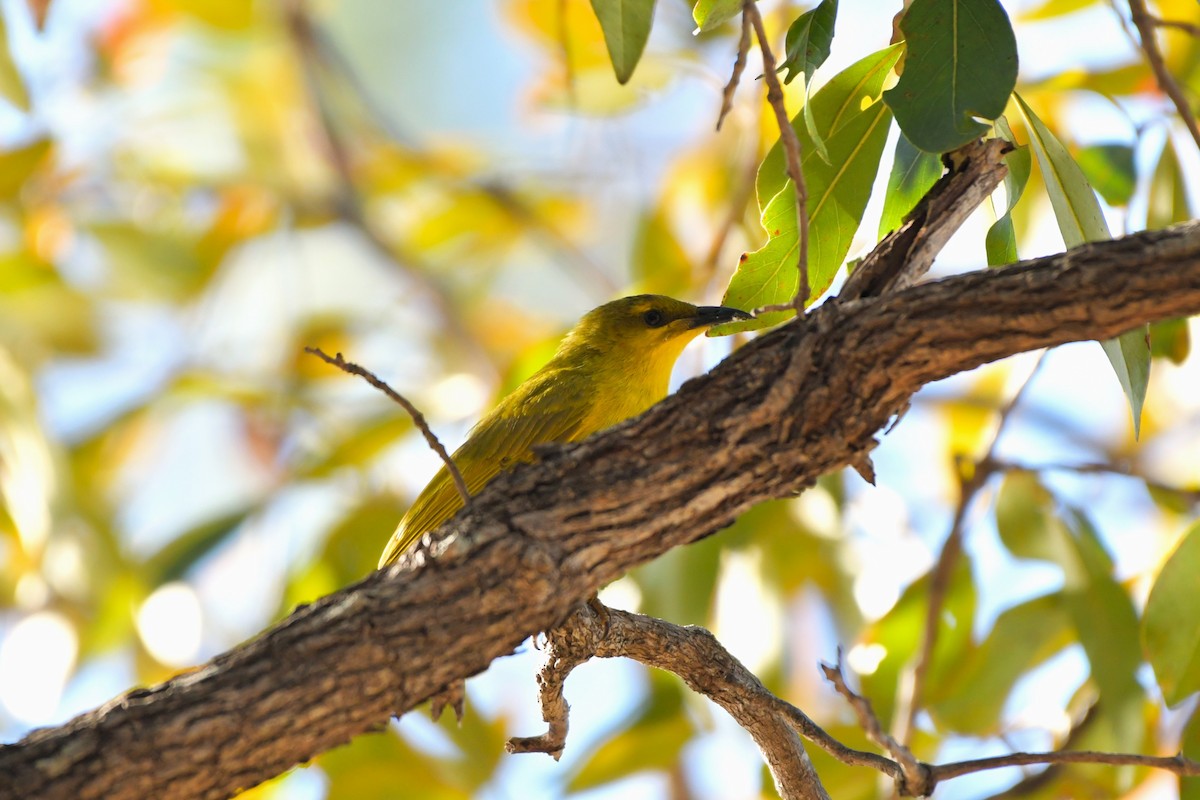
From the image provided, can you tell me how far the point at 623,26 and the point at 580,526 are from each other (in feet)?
3.23

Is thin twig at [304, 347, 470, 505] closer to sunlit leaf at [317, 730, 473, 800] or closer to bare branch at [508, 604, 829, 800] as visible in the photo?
bare branch at [508, 604, 829, 800]

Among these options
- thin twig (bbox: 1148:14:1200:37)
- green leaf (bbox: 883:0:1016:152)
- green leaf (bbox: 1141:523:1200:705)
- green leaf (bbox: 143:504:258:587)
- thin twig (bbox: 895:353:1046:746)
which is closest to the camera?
green leaf (bbox: 883:0:1016:152)

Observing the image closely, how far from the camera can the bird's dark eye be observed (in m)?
4.33

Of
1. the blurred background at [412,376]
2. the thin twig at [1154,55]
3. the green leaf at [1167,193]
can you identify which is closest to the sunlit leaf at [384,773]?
the blurred background at [412,376]

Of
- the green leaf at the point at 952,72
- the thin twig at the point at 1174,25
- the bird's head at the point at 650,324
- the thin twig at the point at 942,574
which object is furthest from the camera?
the bird's head at the point at 650,324

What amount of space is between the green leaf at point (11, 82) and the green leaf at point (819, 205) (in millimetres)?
2628

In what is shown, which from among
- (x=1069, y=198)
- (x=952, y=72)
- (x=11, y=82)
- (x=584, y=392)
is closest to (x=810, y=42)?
(x=952, y=72)

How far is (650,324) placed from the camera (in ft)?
14.3

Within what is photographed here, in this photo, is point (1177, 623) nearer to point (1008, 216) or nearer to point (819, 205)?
point (1008, 216)

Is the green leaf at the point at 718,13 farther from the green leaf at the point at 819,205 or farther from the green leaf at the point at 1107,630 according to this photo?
the green leaf at the point at 1107,630

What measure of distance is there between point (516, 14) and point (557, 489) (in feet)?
17.7

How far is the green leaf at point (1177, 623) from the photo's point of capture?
3.05 meters

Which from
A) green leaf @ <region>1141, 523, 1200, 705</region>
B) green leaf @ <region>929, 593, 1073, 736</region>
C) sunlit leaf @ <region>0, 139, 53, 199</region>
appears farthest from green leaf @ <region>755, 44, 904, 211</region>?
sunlit leaf @ <region>0, 139, 53, 199</region>

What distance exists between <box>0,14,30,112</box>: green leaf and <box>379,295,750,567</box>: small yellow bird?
1.86m
